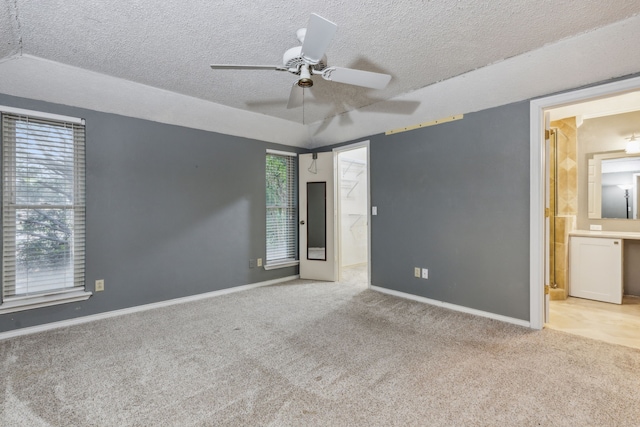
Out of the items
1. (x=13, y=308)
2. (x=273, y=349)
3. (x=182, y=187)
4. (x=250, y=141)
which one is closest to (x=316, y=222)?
(x=250, y=141)

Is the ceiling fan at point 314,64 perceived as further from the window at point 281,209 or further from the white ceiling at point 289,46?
the window at point 281,209

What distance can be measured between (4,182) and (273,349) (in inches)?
113

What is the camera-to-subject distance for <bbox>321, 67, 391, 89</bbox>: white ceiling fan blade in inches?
80.3

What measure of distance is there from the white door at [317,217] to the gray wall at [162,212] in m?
0.69

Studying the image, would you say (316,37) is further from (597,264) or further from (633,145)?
(633,145)

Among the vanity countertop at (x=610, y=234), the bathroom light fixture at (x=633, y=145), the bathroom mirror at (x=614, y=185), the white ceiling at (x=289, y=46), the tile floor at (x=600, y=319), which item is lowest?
the tile floor at (x=600, y=319)

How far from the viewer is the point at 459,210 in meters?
3.34

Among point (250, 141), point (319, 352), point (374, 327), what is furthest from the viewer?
point (250, 141)

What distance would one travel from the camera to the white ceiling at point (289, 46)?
6.22 ft

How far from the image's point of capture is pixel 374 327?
9.45 feet

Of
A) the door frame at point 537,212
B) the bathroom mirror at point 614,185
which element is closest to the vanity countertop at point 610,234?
the bathroom mirror at point 614,185

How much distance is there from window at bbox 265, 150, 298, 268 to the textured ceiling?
6.18 ft

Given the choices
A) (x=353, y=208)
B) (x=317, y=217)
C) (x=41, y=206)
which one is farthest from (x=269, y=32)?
(x=353, y=208)

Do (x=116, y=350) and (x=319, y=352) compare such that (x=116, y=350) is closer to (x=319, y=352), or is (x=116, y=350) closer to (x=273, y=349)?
(x=273, y=349)
